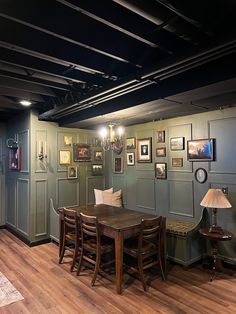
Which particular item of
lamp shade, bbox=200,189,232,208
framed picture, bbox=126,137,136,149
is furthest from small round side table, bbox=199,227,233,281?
framed picture, bbox=126,137,136,149

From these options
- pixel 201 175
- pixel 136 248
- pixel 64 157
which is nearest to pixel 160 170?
pixel 201 175

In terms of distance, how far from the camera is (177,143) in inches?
159

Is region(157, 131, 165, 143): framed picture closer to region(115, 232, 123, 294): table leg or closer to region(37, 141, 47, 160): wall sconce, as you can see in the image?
region(115, 232, 123, 294): table leg

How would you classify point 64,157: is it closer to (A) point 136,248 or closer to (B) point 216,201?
(A) point 136,248

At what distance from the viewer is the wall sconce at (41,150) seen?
15.1ft

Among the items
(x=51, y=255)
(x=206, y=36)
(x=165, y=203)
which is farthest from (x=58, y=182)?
(x=206, y=36)

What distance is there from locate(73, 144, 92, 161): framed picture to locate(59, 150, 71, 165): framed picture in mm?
148

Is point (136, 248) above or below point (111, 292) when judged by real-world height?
above

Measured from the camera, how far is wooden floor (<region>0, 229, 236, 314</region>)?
2515 mm

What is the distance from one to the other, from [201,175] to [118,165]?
6.61 ft

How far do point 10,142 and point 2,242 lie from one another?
2.12 metres

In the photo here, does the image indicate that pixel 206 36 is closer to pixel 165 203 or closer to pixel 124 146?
pixel 165 203

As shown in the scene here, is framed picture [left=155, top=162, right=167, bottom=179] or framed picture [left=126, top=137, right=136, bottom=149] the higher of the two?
framed picture [left=126, top=137, right=136, bottom=149]

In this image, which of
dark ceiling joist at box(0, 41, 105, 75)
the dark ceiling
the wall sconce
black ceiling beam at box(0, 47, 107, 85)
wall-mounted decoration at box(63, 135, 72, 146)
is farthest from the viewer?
wall-mounted decoration at box(63, 135, 72, 146)
